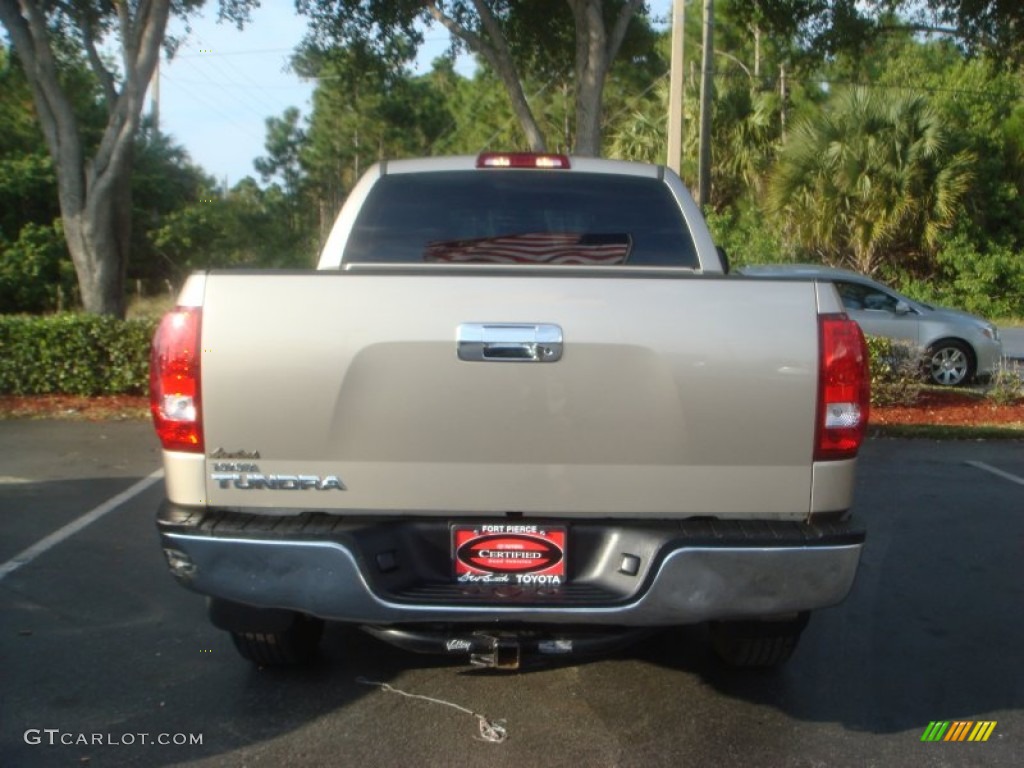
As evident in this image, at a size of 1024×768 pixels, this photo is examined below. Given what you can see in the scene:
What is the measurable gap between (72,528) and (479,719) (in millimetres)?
3854

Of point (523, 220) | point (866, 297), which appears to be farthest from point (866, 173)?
point (523, 220)

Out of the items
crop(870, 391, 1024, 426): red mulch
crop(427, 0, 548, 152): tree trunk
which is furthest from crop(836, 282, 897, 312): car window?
crop(427, 0, 548, 152): tree trunk

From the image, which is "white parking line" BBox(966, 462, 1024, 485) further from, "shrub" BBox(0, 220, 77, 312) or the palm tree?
"shrub" BBox(0, 220, 77, 312)

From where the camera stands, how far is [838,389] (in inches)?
144

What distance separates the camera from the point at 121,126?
1295 centimetres

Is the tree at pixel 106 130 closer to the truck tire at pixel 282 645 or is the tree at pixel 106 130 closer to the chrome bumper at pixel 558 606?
the truck tire at pixel 282 645

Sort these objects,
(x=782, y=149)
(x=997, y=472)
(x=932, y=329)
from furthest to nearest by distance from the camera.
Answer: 1. (x=782, y=149)
2. (x=932, y=329)
3. (x=997, y=472)

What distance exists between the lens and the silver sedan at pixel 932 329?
50.0 ft

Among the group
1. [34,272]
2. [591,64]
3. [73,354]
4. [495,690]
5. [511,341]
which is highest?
[591,64]

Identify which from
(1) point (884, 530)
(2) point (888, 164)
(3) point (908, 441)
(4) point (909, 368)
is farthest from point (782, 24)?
(1) point (884, 530)

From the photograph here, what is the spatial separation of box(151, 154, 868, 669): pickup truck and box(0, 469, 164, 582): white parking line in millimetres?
3047

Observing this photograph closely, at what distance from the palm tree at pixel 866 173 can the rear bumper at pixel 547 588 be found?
67.3ft

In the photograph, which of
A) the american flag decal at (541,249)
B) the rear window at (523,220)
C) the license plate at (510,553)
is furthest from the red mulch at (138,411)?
the license plate at (510,553)

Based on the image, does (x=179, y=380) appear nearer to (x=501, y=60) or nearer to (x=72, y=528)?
(x=72, y=528)
